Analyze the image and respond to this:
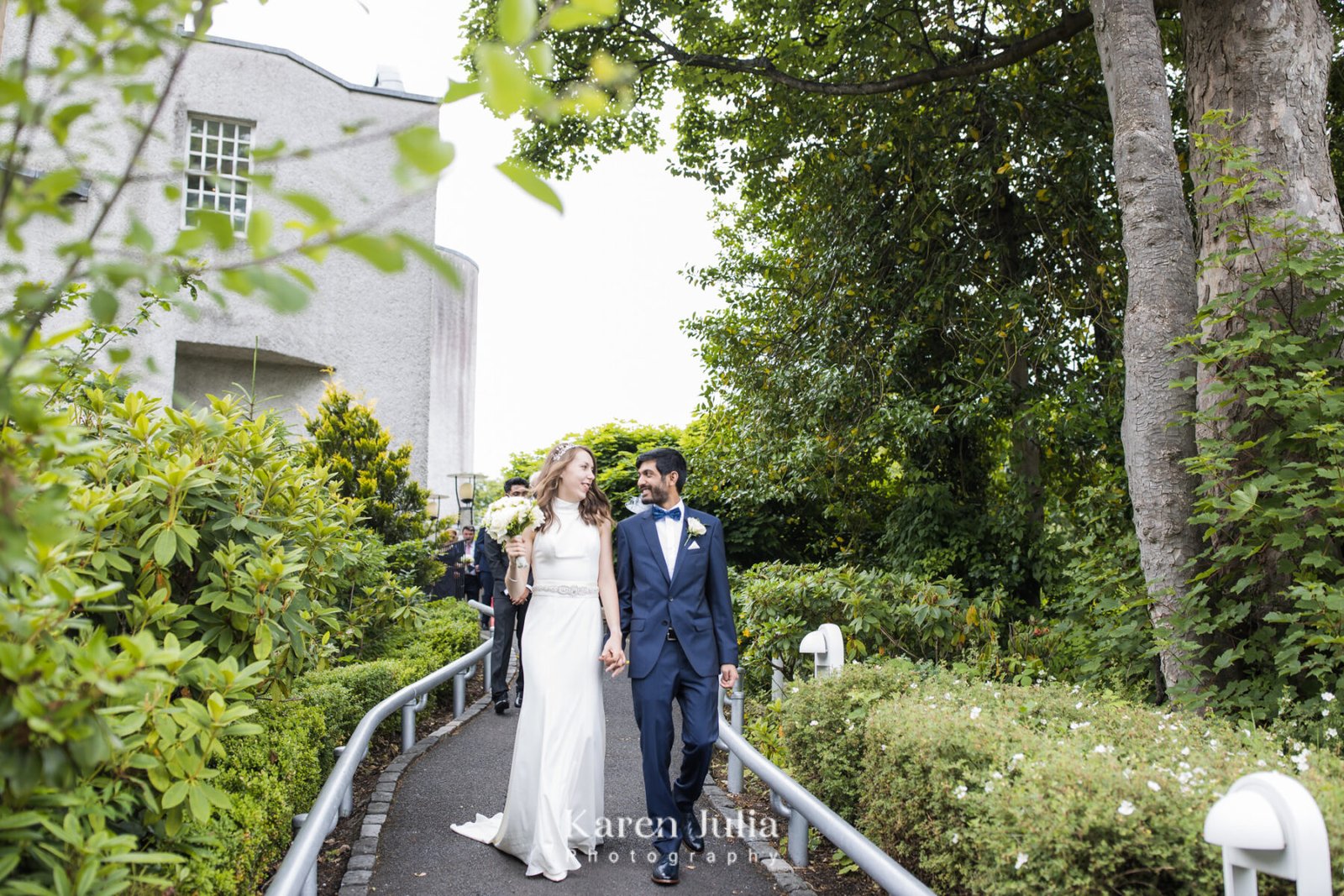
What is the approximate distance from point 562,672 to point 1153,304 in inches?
169

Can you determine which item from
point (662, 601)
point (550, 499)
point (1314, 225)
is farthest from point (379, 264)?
point (1314, 225)

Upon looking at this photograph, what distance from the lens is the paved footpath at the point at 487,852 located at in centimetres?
517

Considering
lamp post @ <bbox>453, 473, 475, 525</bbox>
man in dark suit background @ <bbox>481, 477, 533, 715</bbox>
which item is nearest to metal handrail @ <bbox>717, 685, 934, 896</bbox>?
man in dark suit background @ <bbox>481, 477, 533, 715</bbox>

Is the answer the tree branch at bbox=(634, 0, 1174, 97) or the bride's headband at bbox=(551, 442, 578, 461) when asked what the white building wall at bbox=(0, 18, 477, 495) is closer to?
the tree branch at bbox=(634, 0, 1174, 97)

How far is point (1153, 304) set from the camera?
6.32 metres

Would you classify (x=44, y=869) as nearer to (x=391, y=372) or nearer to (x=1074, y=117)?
(x=1074, y=117)

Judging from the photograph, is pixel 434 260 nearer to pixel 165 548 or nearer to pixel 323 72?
pixel 165 548

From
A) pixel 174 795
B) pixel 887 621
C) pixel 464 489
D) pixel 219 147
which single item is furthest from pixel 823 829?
pixel 464 489

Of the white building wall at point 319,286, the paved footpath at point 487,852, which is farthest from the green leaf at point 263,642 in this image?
the white building wall at point 319,286

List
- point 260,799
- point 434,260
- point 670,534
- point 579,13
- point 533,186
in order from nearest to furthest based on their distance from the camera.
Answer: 1. point 434,260
2. point 533,186
3. point 579,13
4. point 260,799
5. point 670,534

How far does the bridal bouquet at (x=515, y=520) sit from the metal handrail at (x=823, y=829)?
173 cm

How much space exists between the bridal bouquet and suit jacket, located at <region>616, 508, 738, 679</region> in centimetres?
60

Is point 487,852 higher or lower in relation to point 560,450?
lower

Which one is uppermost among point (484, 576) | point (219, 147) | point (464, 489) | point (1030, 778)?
point (219, 147)
